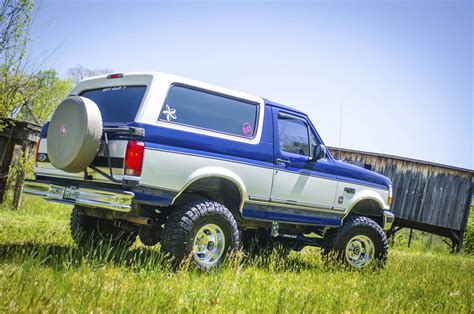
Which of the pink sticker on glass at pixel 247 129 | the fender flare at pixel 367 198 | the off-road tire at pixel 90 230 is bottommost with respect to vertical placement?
the off-road tire at pixel 90 230

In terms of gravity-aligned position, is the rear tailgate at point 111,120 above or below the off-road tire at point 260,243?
above

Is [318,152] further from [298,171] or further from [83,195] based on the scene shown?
[83,195]

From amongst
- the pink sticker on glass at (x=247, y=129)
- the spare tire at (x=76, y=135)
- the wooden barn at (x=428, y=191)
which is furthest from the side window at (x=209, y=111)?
the wooden barn at (x=428, y=191)

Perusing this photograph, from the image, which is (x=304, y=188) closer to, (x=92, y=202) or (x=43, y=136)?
(x=92, y=202)

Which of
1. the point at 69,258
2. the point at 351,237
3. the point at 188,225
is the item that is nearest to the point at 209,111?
the point at 188,225

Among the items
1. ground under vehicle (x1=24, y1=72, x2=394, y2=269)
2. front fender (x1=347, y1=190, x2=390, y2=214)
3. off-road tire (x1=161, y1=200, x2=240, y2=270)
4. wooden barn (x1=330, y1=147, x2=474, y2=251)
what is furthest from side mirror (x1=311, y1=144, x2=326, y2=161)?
wooden barn (x1=330, y1=147, x2=474, y2=251)

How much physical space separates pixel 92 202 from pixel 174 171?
900 mm

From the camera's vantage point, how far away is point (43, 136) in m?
5.63

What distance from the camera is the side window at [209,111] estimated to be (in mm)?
5008

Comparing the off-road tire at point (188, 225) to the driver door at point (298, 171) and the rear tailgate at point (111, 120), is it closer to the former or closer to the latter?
the rear tailgate at point (111, 120)

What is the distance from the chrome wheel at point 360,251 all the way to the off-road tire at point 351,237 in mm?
57

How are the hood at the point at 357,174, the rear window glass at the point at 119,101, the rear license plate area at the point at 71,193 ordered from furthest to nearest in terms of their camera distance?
the hood at the point at 357,174 → the rear window glass at the point at 119,101 → the rear license plate area at the point at 71,193

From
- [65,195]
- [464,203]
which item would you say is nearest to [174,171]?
[65,195]

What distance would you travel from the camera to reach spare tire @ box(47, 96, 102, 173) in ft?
15.1
